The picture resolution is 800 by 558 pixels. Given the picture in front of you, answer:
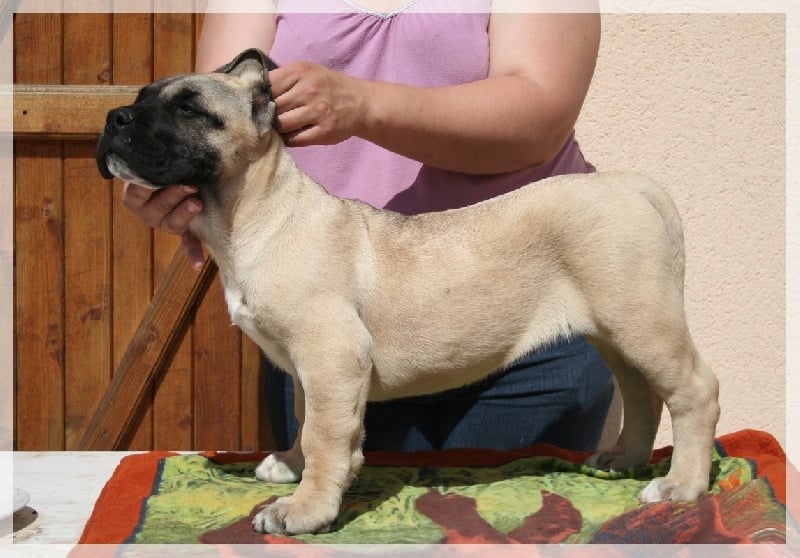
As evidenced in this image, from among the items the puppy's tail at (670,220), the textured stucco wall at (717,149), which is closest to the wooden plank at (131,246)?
the textured stucco wall at (717,149)

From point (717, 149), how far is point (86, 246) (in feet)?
9.12

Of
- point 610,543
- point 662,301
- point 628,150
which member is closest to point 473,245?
point 662,301

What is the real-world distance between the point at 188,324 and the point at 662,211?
258 cm

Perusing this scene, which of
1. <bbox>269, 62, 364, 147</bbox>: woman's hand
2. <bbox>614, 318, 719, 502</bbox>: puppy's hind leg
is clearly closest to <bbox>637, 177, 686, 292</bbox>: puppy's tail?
<bbox>614, 318, 719, 502</bbox>: puppy's hind leg

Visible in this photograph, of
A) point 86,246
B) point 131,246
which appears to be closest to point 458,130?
point 131,246

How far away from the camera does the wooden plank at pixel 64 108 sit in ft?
13.9

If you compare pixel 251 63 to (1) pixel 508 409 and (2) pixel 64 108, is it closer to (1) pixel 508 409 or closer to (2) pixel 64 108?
(1) pixel 508 409

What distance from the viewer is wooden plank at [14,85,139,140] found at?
4.23m

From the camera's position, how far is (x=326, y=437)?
7.07 feet

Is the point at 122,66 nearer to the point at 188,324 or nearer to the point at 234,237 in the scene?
the point at 188,324

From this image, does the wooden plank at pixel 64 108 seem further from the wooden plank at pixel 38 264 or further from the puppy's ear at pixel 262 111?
the puppy's ear at pixel 262 111

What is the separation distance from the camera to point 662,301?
89.8 inches

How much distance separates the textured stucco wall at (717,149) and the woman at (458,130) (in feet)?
3.81

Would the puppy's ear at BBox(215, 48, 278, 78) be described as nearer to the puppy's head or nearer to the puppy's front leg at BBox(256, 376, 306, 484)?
the puppy's head
